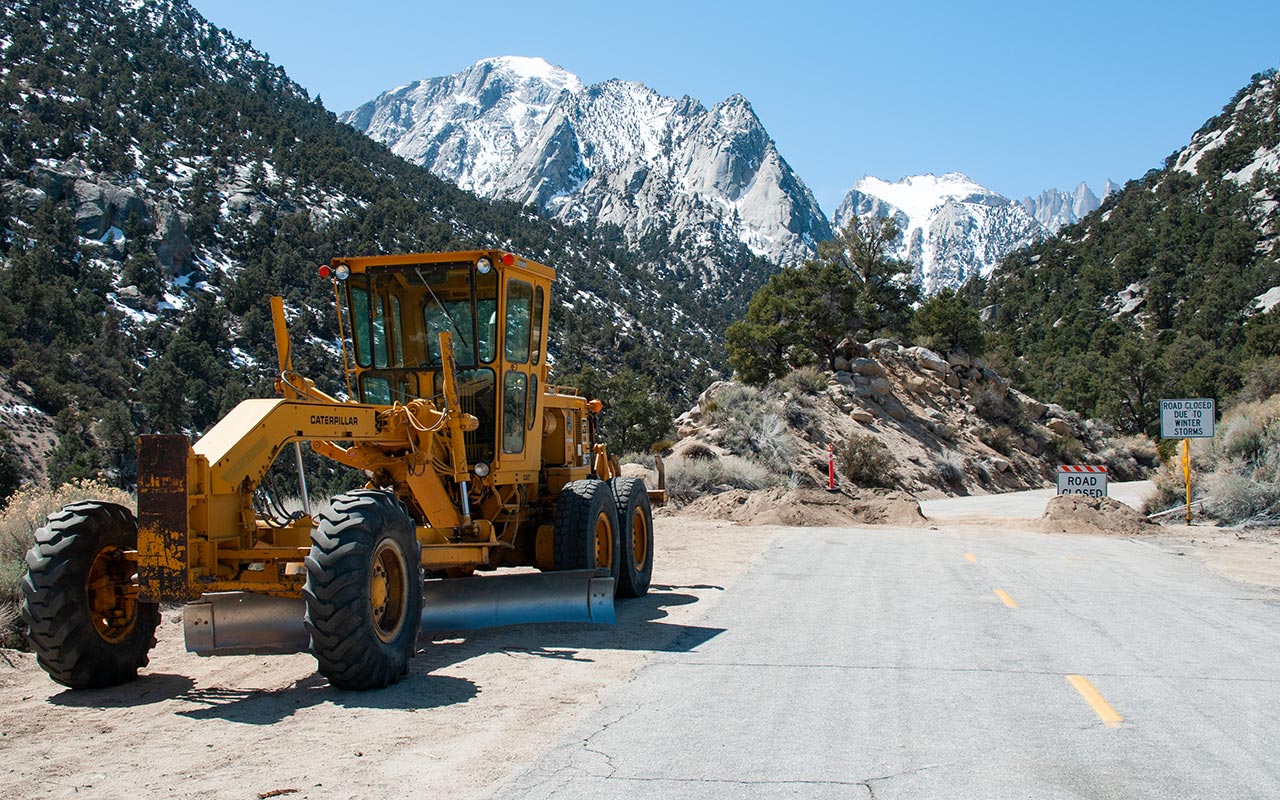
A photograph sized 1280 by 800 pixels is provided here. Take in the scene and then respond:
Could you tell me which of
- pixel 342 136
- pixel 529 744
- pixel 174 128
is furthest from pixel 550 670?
pixel 342 136

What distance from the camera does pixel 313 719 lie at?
249 inches

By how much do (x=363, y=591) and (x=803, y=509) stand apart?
18676 millimetres

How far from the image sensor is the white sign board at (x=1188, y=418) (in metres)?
22.3

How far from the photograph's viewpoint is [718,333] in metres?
120

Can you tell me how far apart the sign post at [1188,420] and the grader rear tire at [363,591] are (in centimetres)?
1976

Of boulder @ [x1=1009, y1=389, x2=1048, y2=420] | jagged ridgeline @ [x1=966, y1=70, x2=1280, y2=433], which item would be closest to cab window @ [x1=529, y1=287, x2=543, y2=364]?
boulder @ [x1=1009, y1=389, x2=1048, y2=420]

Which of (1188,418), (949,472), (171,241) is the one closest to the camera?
(1188,418)

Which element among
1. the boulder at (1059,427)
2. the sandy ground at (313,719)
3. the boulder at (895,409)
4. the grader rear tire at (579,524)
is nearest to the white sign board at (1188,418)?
the grader rear tire at (579,524)

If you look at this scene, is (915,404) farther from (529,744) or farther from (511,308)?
(529,744)

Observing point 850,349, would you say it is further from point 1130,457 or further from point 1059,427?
point 1130,457

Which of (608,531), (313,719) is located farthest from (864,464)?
(313,719)

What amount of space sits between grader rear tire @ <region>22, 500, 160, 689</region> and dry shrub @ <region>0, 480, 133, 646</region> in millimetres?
1622

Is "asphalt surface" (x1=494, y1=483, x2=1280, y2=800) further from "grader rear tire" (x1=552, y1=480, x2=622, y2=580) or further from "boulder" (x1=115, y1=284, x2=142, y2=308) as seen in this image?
"boulder" (x1=115, y1=284, x2=142, y2=308)

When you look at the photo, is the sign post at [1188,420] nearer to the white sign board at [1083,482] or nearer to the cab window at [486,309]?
the white sign board at [1083,482]
